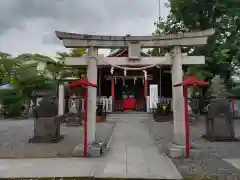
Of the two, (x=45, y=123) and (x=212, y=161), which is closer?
(x=212, y=161)

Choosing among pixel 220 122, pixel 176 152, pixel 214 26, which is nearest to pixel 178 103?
pixel 176 152

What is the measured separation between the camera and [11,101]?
18.0m

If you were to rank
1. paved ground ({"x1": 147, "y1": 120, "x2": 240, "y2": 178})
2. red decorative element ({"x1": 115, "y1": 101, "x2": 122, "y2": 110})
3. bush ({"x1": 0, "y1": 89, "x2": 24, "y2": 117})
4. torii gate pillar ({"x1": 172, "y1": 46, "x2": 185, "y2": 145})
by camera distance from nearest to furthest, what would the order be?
paved ground ({"x1": 147, "y1": 120, "x2": 240, "y2": 178}), torii gate pillar ({"x1": 172, "y1": 46, "x2": 185, "y2": 145}), bush ({"x1": 0, "y1": 89, "x2": 24, "y2": 117}), red decorative element ({"x1": 115, "y1": 101, "x2": 122, "y2": 110})

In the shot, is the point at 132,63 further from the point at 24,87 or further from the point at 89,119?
the point at 24,87

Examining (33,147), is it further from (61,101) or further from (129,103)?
(129,103)

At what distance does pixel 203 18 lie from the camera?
16.4 metres

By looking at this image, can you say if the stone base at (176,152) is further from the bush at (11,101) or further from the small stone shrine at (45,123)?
the bush at (11,101)

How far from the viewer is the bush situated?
17938mm

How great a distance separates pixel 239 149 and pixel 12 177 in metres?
6.84

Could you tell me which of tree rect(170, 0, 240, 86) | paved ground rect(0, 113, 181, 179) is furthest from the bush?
tree rect(170, 0, 240, 86)

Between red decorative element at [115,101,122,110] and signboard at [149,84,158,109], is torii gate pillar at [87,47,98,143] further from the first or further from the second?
red decorative element at [115,101,122,110]

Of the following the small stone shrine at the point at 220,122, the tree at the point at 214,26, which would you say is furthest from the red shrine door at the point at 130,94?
the small stone shrine at the point at 220,122

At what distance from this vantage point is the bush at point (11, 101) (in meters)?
17.9

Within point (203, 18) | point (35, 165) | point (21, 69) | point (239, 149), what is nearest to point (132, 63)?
point (35, 165)
